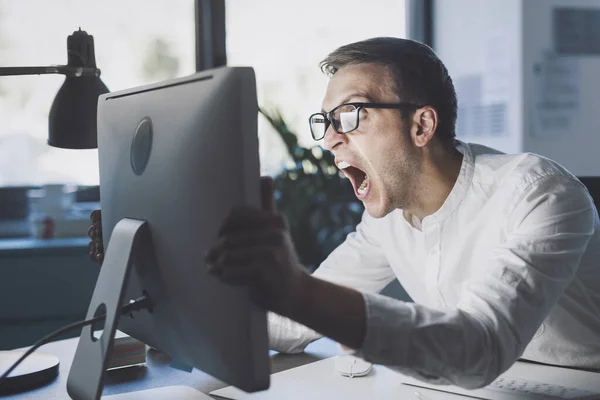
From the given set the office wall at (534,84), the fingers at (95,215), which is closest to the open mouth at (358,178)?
the fingers at (95,215)

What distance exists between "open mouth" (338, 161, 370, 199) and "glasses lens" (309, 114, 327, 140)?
9cm

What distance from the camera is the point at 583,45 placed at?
3275 mm

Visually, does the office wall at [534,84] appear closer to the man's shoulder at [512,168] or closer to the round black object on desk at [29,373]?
the man's shoulder at [512,168]

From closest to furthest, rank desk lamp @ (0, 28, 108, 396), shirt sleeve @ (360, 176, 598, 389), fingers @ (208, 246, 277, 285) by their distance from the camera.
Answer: fingers @ (208, 246, 277, 285), shirt sleeve @ (360, 176, 598, 389), desk lamp @ (0, 28, 108, 396)

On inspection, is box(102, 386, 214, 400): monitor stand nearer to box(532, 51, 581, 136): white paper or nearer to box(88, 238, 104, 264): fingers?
box(88, 238, 104, 264): fingers

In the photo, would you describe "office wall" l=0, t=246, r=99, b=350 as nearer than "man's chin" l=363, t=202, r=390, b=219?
No

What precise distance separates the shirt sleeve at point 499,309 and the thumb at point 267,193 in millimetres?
193

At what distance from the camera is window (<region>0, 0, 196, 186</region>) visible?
115 inches

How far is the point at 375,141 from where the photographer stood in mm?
1425

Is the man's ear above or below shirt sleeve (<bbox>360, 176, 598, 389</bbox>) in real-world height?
above

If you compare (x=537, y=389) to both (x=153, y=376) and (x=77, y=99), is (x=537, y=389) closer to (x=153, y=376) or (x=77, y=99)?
(x=153, y=376)

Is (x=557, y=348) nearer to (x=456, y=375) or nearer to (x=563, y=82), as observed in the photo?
(x=456, y=375)

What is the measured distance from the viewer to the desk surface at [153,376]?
3.73 ft

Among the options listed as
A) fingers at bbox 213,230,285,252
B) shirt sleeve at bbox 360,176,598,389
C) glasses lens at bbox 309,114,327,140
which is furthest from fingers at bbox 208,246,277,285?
glasses lens at bbox 309,114,327,140
